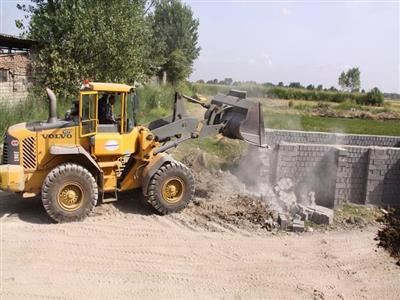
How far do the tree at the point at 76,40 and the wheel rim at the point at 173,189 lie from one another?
10.2 metres

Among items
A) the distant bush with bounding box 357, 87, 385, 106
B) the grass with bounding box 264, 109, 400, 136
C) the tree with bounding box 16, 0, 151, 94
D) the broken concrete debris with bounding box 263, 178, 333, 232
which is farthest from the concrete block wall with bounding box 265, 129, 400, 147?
the distant bush with bounding box 357, 87, 385, 106

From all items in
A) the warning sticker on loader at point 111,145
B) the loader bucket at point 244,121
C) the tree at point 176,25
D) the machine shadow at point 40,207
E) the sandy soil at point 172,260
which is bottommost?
the sandy soil at point 172,260

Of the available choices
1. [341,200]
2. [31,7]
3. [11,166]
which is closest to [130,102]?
[11,166]

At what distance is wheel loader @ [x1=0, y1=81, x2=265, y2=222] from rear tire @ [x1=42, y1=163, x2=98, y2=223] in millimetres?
15

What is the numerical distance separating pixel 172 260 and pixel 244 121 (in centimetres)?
326

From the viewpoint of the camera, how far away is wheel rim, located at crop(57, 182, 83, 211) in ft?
24.6

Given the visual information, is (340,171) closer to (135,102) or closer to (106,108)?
(135,102)

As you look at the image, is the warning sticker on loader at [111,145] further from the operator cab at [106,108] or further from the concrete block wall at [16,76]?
the concrete block wall at [16,76]

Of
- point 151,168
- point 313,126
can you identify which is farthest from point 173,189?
point 313,126

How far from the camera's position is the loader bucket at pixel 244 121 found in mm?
8742

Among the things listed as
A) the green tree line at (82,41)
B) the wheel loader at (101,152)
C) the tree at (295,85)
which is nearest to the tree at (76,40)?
the green tree line at (82,41)

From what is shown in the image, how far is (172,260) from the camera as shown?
664 centimetres

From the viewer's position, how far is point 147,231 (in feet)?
24.7

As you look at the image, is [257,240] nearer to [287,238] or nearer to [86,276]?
[287,238]
